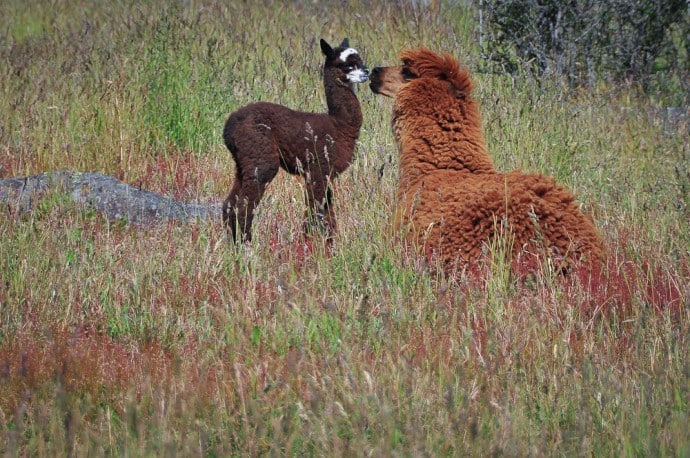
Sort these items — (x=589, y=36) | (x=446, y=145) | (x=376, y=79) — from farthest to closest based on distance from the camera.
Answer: (x=589, y=36) → (x=376, y=79) → (x=446, y=145)

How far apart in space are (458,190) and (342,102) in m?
2.09

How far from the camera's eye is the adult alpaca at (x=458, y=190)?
4848 millimetres

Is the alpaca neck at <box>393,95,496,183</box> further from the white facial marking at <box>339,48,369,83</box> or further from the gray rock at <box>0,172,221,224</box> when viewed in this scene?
the gray rock at <box>0,172,221,224</box>

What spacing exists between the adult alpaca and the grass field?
0.20 m

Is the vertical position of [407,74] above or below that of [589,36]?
below

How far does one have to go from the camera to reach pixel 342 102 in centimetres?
697

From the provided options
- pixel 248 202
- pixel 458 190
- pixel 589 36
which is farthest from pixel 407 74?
pixel 589 36

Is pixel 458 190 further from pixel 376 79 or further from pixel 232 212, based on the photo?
pixel 232 212

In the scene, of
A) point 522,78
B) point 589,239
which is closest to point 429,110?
point 589,239

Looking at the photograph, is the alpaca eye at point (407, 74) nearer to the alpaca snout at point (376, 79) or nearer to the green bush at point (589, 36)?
the alpaca snout at point (376, 79)

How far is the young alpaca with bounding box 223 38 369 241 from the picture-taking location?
6.31 m

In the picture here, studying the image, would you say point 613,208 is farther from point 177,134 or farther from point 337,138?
point 177,134

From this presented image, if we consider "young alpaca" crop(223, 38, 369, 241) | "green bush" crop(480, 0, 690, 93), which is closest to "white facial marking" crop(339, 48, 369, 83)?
"young alpaca" crop(223, 38, 369, 241)

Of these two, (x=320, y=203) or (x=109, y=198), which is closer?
(x=320, y=203)
